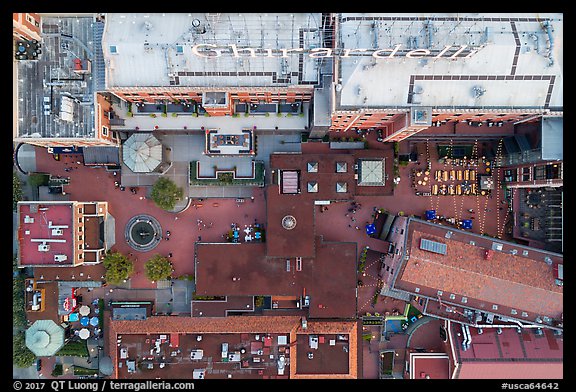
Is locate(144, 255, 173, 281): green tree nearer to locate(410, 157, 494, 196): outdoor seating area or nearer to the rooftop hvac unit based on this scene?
the rooftop hvac unit

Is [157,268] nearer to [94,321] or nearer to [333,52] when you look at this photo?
[94,321]

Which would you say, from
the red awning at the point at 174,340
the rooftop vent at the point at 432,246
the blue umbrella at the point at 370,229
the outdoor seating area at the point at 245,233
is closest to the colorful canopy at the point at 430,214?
the rooftop vent at the point at 432,246

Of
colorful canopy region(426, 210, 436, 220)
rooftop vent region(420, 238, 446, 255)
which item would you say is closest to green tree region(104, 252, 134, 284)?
rooftop vent region(420, 238, 446, 255)

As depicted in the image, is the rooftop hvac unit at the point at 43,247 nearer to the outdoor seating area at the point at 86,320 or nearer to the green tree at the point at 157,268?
the outdoor seating area at the point at 86,320

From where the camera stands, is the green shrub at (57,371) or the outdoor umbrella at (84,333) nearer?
the outdoor umbrella at (84,333)

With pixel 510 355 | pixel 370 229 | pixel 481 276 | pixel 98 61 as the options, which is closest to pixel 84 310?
pixel 98 61
